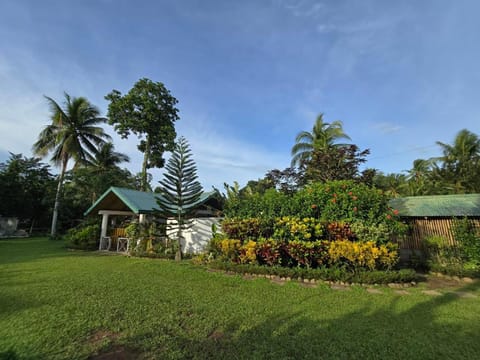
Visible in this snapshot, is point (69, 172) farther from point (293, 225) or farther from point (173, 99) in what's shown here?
point (293, 225)

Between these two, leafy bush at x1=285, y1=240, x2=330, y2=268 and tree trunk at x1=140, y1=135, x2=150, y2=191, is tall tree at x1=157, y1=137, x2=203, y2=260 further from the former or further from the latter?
tree trunk at x1=140, y1=135, x2=150, y2=191

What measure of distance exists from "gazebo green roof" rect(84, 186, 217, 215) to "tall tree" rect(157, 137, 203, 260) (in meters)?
0.44

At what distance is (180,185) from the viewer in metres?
8.77

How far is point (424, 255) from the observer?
764 centimetres

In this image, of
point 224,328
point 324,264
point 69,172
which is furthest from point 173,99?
point 224,328

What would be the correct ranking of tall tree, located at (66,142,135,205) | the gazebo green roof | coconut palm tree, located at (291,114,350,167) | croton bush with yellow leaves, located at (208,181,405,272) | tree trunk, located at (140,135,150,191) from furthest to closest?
tree trunk, located at (140,135,150,191), tall tree, located at (66,142,135,205), coconut palm tree, located at (291,114,350,167), the gazebo green roof, croton bush with yellow leaves, located at (208,181,405,272)

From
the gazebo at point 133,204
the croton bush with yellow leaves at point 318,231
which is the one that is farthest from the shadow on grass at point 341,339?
the gazebo at point 133,204

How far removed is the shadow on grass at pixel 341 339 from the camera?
237 centimetres

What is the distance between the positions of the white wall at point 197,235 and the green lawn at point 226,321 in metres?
4.03

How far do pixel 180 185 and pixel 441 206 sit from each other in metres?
10.1

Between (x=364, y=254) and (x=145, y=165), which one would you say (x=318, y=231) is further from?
(x=145, y=165)

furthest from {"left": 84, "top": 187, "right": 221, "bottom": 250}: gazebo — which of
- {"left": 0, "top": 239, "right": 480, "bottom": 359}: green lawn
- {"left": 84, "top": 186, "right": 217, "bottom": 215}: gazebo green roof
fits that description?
{"left": 0, "top": 239, "right": 480, "bottom": 359}: green lawn

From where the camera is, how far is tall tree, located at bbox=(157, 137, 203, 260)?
8.75 meters

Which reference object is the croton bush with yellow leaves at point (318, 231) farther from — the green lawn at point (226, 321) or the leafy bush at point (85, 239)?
the leafy bush at point (85, 239)
